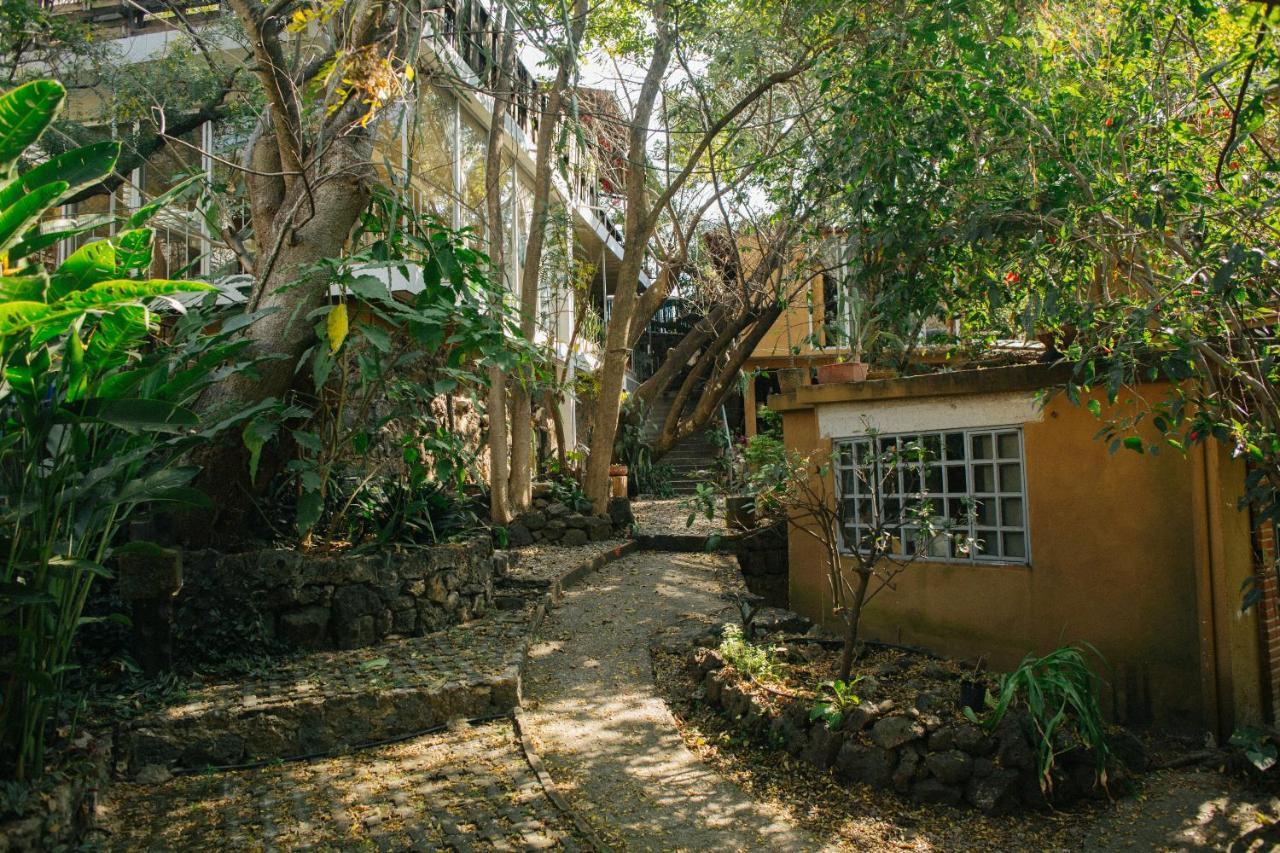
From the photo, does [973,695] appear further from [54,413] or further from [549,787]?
[54,413]

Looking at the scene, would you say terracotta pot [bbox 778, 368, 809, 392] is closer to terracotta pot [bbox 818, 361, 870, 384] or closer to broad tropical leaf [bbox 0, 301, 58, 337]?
terracotta pot [bbox 818, 361, 870, 384]

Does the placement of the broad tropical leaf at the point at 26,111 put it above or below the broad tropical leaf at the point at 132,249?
above

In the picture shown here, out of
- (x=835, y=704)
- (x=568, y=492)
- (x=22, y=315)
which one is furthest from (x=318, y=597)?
(x=568, y=492)

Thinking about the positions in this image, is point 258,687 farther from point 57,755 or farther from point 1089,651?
point 1089,651

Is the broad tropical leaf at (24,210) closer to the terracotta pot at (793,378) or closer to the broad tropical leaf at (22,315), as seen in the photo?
the broad tropical leaf at (22,315)

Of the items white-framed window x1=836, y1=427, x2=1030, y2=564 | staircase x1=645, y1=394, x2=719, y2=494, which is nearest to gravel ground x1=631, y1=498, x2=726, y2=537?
staircase x1=645, y1=394, x2=719, y2=494

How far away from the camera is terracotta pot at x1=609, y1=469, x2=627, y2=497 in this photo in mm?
14891

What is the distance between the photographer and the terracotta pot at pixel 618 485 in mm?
14891

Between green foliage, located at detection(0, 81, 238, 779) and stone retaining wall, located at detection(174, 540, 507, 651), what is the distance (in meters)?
1.86

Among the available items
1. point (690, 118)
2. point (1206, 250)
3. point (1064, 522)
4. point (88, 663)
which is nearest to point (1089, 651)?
point (1064, 522)

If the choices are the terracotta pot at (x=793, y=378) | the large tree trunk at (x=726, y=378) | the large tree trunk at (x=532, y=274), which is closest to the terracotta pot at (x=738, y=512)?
the large tree trunk at (x=532, y=274)

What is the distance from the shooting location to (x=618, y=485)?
15008mm

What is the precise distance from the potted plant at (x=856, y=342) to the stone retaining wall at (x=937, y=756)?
2.96m

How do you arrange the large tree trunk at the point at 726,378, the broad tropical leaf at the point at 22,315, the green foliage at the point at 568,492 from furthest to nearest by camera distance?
the large tree trunk at the point at 726,378, the green foliage at the point at 568,492, the broad tropical leaf at the point at 22,315
